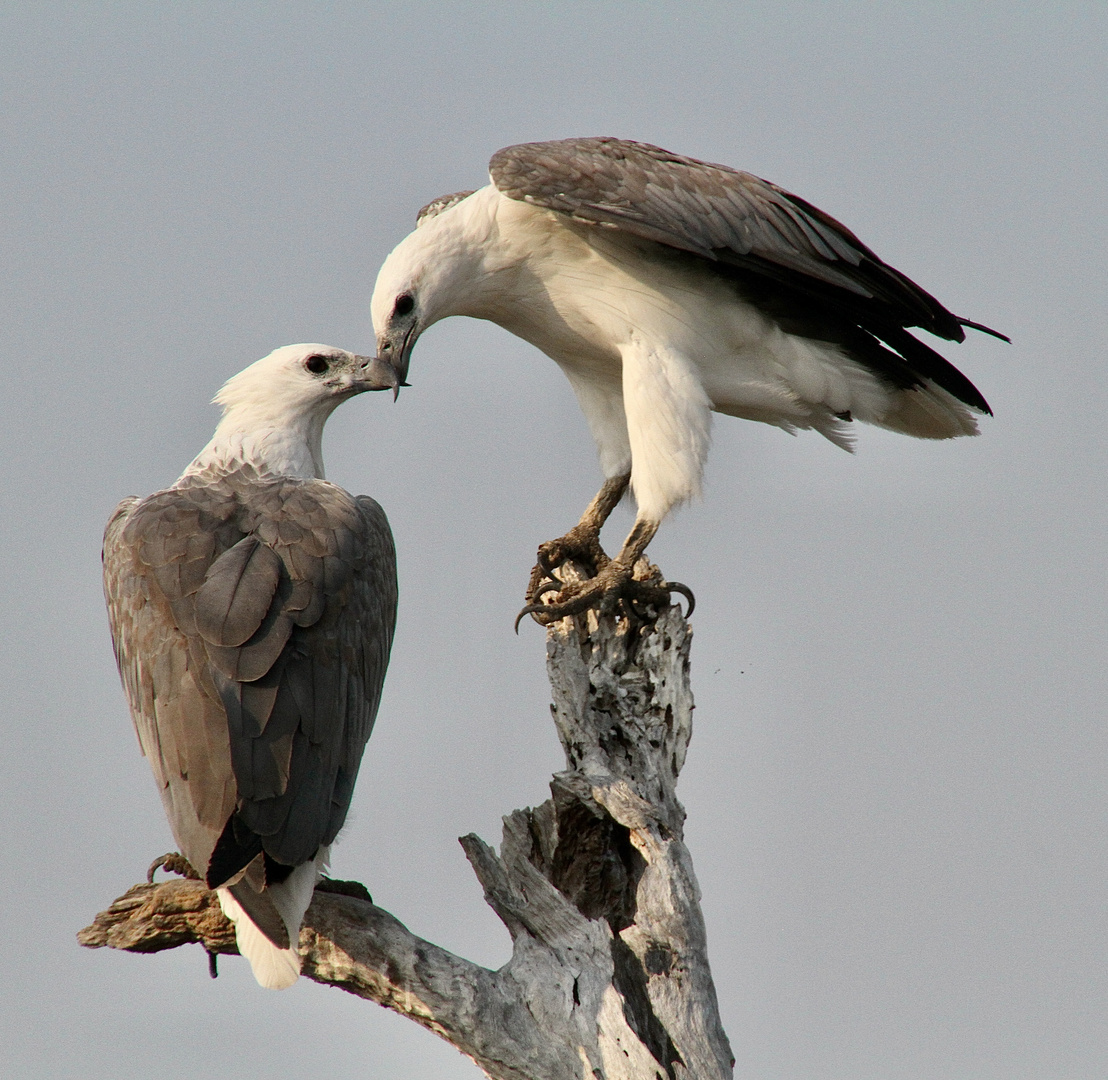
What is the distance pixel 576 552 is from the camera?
276 inches

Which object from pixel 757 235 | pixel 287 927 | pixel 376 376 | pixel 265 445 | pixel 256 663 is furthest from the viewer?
pixel 757 235

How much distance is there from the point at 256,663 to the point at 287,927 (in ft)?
2.85

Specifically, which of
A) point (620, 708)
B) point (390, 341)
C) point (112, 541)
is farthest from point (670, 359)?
point (112, 541)

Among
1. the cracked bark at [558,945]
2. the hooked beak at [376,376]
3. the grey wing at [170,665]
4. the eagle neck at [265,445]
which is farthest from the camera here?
the hooked beak at [376,376]

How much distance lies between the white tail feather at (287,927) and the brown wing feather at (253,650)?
0.12m

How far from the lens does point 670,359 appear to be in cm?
682

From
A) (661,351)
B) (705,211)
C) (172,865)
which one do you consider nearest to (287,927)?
(172,865)

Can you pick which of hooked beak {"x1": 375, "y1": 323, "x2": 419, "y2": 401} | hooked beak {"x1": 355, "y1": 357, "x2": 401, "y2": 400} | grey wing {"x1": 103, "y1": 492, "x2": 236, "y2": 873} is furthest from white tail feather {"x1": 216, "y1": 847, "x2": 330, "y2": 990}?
hooked beak {"x1": 375, "y1": 323, "x2": 419, "y2": 401}

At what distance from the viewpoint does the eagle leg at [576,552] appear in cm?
671

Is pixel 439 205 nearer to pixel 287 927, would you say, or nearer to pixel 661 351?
pixel 661 351

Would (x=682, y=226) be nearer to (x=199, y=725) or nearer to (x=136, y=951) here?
(x=199, y=725)

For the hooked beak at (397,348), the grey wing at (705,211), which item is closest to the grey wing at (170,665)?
the hooked beak at (397,348)

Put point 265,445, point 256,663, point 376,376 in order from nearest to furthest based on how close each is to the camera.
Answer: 1. point 256,663
2. point 265,445
3. point 376,376

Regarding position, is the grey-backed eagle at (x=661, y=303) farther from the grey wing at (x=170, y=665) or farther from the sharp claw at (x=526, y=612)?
the grey wing at (x=170, y=665)
